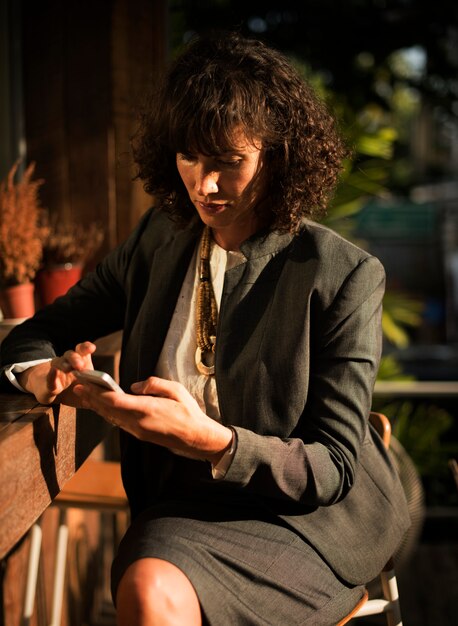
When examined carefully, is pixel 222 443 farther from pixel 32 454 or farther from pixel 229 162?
pixel 229 162

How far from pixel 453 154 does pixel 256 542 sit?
10518 millimetres

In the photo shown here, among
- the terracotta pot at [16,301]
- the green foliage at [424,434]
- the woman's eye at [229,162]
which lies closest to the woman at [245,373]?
the woman's eye at [229,162]

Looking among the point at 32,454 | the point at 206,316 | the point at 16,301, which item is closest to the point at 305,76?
the point at 206,316

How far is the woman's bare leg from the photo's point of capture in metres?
1.40

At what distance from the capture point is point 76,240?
2861mm

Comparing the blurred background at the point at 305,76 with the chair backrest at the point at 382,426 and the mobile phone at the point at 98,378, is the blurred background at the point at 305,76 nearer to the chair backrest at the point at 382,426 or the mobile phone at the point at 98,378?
the chair backrest at the point at 382,426

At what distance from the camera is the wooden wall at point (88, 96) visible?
308 cm

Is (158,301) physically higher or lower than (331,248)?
lower

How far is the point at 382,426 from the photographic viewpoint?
201 cm

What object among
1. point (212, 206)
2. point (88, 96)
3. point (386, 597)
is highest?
point (212, 206)

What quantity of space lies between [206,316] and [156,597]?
623 millimetres

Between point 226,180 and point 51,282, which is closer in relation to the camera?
point 226,180

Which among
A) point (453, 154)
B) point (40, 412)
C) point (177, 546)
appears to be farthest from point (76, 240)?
point (453, 154)

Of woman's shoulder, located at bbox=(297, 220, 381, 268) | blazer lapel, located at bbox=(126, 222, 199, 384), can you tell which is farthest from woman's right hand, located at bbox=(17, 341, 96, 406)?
woman's shoulder, located at bbox=(297, 220, 381, 268)
